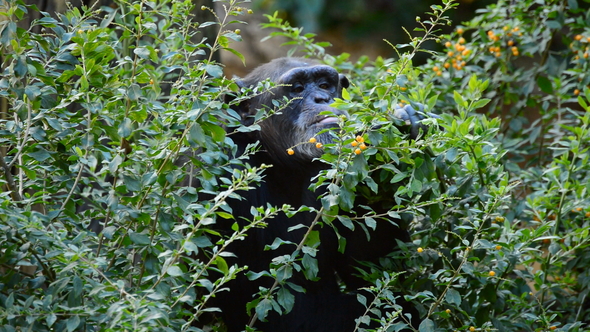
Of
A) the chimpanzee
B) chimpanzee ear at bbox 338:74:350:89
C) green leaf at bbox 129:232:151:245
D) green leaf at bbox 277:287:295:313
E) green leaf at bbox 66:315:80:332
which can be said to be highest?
green leaf at bbox 129:232:151:245

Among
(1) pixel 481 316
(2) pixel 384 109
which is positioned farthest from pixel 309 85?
(1) pixel 481 316

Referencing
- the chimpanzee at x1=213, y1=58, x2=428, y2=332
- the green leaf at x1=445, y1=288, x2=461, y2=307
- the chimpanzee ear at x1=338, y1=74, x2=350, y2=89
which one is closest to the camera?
the green leaf at x1=445, y1=288, x2=461, y2=307

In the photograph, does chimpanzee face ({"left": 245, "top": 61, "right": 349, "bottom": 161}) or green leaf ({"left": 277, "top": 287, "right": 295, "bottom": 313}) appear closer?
green leaf ({"left": 277, "top": 287, "right": 295, "bottom": 313})

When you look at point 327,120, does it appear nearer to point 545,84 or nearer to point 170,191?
point 170,191

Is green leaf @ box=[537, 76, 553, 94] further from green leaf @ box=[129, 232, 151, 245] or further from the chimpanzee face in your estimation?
green leaf @ box=[129, 232, 151, 245]

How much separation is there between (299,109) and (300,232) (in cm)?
70

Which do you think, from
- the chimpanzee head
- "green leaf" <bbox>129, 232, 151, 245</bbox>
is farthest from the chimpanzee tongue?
"green leaf" <bbox>129, 232, 151, 245</bbox>

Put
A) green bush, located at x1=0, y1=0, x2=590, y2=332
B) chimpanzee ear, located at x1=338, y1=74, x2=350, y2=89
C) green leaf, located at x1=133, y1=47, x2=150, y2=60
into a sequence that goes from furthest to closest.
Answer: chimpanzee ear, located at x1=338, y1=74, x2=350, y2=89
green leaf, located at x1=133, y1=47, x2=150, y2=60
green bush, located at x1=0, y1=0, x2=590, y2=332

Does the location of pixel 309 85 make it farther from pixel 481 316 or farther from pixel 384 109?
pixel 481 316

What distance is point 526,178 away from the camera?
4.13 m

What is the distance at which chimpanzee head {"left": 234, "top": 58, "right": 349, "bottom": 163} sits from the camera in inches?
141

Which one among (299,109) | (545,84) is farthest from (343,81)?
(545,84)

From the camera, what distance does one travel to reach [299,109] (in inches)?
148

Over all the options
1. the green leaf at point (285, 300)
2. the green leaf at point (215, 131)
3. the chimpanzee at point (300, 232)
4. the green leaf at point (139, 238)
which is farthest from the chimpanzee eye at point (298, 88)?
the green leaf at point (139, 238)
